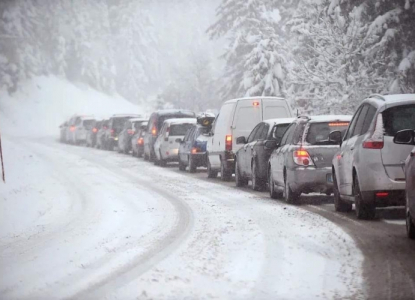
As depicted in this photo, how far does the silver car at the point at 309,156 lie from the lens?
16.2 meters

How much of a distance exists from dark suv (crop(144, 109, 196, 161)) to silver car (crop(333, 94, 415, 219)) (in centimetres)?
2257

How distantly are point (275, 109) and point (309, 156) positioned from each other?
7.51m

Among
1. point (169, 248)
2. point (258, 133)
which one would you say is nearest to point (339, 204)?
point (169, 248)

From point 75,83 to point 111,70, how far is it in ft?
24.3

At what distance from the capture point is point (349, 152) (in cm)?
1362

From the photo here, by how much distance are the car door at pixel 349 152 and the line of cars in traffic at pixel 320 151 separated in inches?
0.6

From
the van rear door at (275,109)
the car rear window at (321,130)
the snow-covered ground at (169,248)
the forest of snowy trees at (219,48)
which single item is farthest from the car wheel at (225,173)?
the forest of snowy trees at (219,48)

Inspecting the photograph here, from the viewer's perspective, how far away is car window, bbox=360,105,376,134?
1314 centimetres

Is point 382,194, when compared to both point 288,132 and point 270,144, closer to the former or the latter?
point 288,132

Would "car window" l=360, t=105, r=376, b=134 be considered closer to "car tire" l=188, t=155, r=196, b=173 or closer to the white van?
the white van

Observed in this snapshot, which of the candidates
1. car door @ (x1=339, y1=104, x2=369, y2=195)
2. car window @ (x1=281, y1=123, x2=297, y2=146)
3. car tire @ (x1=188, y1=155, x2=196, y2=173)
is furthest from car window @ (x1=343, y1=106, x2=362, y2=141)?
car tire @ (x1=188, y1=155, x2=196, y2=173)

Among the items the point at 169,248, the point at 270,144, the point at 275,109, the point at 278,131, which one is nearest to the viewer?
the point at 169,248

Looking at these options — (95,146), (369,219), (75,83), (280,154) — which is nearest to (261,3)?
(95,146)

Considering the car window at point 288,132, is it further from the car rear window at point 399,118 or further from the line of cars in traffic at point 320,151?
the car rear window at point 399,118
